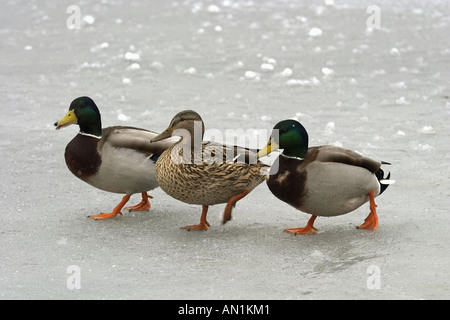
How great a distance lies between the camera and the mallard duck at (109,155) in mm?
4996

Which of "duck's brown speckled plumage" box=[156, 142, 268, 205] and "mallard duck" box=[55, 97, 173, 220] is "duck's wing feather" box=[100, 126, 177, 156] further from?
"duck's brown speckled plumage" box=[156, 142, 268, 205]

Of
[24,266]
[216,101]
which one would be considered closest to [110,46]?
[216,101]

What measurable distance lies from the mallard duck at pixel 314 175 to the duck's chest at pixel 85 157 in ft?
3.41

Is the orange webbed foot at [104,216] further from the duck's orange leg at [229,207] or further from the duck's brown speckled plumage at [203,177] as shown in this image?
the duck's orange leg at [229,207]

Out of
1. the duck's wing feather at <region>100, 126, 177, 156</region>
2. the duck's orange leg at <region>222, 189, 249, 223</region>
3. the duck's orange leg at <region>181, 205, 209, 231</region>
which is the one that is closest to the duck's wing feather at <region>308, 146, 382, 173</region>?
the duck's orange leg at <region>222, 189, 249, 223</region>

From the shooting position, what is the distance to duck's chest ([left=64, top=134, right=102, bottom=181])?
5.00 metres

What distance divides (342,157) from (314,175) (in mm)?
237

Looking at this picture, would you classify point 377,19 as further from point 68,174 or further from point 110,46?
point 68,174

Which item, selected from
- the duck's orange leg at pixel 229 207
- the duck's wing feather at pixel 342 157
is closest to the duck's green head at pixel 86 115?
the duck's orange leg at pixel 229 207

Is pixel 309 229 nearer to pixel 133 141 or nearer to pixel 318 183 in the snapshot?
pixel 318 183

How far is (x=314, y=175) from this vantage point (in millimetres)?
4582

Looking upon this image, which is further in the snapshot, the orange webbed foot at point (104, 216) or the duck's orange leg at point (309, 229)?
the orange webbed foot at point (104, 216)

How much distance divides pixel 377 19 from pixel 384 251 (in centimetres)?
691

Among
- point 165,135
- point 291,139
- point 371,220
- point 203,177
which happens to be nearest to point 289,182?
point 291,139
